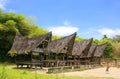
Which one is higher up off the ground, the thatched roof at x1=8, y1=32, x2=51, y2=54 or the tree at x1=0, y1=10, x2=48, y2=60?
the tree at x1=0, y1=10, x2=48, y2=60

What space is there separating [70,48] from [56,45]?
182 cm

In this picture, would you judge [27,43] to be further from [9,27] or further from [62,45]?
[9,27]

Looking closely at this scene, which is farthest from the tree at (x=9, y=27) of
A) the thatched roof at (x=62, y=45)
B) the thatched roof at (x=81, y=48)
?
the thatched roof at (x=81, y=48)

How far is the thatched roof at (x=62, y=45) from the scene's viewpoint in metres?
27.6

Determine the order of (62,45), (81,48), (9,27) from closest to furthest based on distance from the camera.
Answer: (62,45), (9,27), (81,48)

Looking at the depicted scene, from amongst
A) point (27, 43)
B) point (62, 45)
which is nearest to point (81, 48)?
point (62, 45)

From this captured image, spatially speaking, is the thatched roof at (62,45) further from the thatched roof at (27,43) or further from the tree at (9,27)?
the tree at (9,27)

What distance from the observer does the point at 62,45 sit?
27688mm

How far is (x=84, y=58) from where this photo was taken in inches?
1454

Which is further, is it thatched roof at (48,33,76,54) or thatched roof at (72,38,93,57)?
thatched roof at (72,38,93,57)

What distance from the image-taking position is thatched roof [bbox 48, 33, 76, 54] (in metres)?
27.6

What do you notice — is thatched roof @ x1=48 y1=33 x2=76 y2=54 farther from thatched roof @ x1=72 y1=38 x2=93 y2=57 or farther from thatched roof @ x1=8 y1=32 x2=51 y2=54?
thatched roof @ x1=72 y1=38 x2=93 y2=57

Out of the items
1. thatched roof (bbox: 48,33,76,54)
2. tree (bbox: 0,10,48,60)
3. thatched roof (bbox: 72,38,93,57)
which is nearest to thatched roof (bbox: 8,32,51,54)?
thatched roof (bbox: 48,33,76,54)

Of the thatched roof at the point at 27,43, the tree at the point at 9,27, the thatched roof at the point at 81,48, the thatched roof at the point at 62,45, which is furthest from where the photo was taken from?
the thatched roof at the point at 81,48
